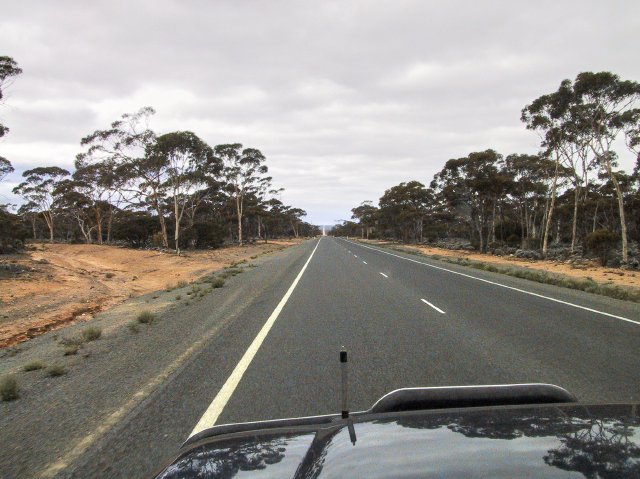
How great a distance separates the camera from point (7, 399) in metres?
5.83

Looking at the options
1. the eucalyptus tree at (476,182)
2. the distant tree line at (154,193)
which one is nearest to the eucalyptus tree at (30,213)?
the distant tree line at (154,193)

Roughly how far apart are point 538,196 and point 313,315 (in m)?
54.5

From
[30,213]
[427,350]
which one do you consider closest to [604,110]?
[427,350]

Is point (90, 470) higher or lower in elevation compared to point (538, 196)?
lower

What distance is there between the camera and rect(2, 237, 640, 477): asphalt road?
478 cm

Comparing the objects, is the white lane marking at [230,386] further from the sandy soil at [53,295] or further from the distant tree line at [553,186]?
the distant tree line at [553,186]

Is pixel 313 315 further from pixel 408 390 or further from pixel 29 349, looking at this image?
pixel 408 390

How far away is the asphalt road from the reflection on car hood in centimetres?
157

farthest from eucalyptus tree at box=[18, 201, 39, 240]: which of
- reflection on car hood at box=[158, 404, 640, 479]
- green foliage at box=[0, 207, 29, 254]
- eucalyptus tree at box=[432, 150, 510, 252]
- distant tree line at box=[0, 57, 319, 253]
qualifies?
reflection on car hood at box=[158, 404, 640, 479]

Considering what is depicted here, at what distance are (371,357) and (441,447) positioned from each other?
16.9 feet

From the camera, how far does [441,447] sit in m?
2.22

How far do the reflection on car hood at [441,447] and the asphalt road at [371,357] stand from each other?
1572 mm

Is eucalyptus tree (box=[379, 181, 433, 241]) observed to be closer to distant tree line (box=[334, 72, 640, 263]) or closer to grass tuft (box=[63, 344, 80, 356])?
distant tree line (box=[334, 72, 640, 263])

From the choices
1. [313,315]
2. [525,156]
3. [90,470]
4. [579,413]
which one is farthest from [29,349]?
[525,156]
